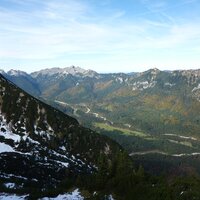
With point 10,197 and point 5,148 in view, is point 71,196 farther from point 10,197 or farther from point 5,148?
point 5,148

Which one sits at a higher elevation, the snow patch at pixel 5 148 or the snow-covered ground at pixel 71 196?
the snow-covered ground at pixel 71 196

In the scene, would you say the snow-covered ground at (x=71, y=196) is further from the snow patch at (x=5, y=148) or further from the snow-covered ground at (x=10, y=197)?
the snow patch at (x=5, y=148)

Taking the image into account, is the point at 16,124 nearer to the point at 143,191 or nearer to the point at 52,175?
the point at 52,175

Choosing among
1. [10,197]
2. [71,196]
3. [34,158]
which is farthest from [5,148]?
[71,196]

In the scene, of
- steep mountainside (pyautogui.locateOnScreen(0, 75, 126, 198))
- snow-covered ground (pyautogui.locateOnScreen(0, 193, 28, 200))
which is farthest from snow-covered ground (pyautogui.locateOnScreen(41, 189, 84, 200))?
steep mountainside (pyautogui.locateOnScreen(0, 75, 126, 198))

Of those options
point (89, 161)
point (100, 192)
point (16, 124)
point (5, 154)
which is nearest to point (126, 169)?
point (100, 192)

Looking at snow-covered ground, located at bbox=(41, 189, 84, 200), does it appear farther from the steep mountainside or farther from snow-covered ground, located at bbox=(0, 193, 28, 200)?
Answer: the steep mountainside

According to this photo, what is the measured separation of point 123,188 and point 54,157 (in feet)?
271

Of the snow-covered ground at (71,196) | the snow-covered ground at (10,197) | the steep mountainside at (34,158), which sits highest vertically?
the snow-covered ground at (71,196)

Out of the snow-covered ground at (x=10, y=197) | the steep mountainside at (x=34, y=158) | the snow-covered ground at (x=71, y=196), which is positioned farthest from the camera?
the steep mountainside at (x=34, y=158)

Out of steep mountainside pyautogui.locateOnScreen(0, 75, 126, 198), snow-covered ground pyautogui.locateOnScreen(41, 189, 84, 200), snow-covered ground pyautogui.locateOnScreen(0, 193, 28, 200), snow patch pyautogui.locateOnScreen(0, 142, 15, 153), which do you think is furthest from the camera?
snow patch pyautogui.locateOnScreen(0, 142, 15, 153)

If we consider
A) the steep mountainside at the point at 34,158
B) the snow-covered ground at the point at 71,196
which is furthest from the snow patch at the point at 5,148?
the snow-covered ground at the point at 71,196

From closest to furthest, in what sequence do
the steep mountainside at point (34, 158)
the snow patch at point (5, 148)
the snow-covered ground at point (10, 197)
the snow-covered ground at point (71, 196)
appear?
the snow-covered ground at point (71, 196) → the snow-covered ground at point (10, 197) → the steep mountainside at point (34, 158) → the snow patch at point (5, 148)

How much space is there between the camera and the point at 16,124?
193875mm
